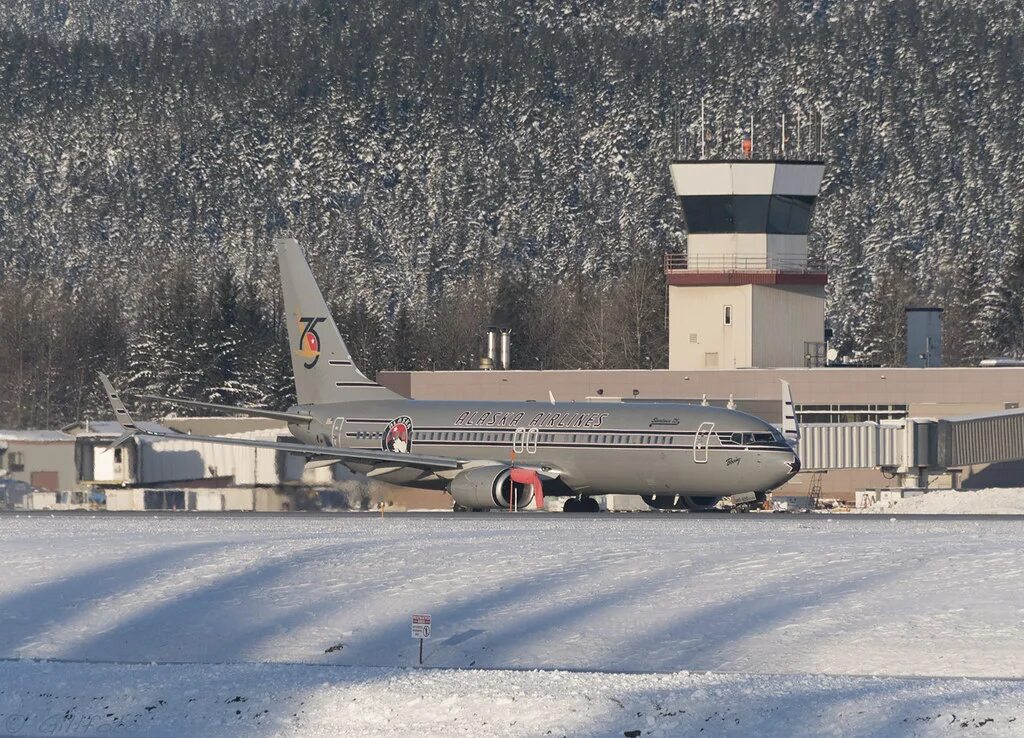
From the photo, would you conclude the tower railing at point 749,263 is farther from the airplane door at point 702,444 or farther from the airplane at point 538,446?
the airplane door at point 702,444

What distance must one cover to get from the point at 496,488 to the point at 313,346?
1161cm

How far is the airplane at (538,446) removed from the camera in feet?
160

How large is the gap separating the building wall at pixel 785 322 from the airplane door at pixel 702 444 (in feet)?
93.5

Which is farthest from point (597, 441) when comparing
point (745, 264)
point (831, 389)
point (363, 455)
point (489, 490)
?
point (745, 264)

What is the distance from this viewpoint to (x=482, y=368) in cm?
8344

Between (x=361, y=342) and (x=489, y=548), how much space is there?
368 feet

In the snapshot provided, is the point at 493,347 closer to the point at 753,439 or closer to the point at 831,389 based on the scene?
the point at 831,389

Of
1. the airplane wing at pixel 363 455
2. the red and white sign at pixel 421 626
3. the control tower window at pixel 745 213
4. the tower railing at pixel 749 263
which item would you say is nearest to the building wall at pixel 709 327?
the tower railing at pixel 749 263

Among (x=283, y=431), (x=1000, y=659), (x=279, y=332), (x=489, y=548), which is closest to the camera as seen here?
(x=1000, y=659)

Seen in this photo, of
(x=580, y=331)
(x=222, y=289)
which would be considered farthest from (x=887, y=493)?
(x=222, y=289)

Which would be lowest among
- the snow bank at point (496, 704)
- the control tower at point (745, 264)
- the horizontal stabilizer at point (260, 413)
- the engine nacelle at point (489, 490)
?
the snow bank at point (496, 704)

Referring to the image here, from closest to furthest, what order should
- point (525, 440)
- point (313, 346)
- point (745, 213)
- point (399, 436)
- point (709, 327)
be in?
1. point (525, 440)
2. point (399, 436)
3. point (313, 346)
4. point (745, 213)
5. point (709, 327)

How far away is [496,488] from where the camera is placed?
50656mm

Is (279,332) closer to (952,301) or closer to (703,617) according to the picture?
(952,301)
